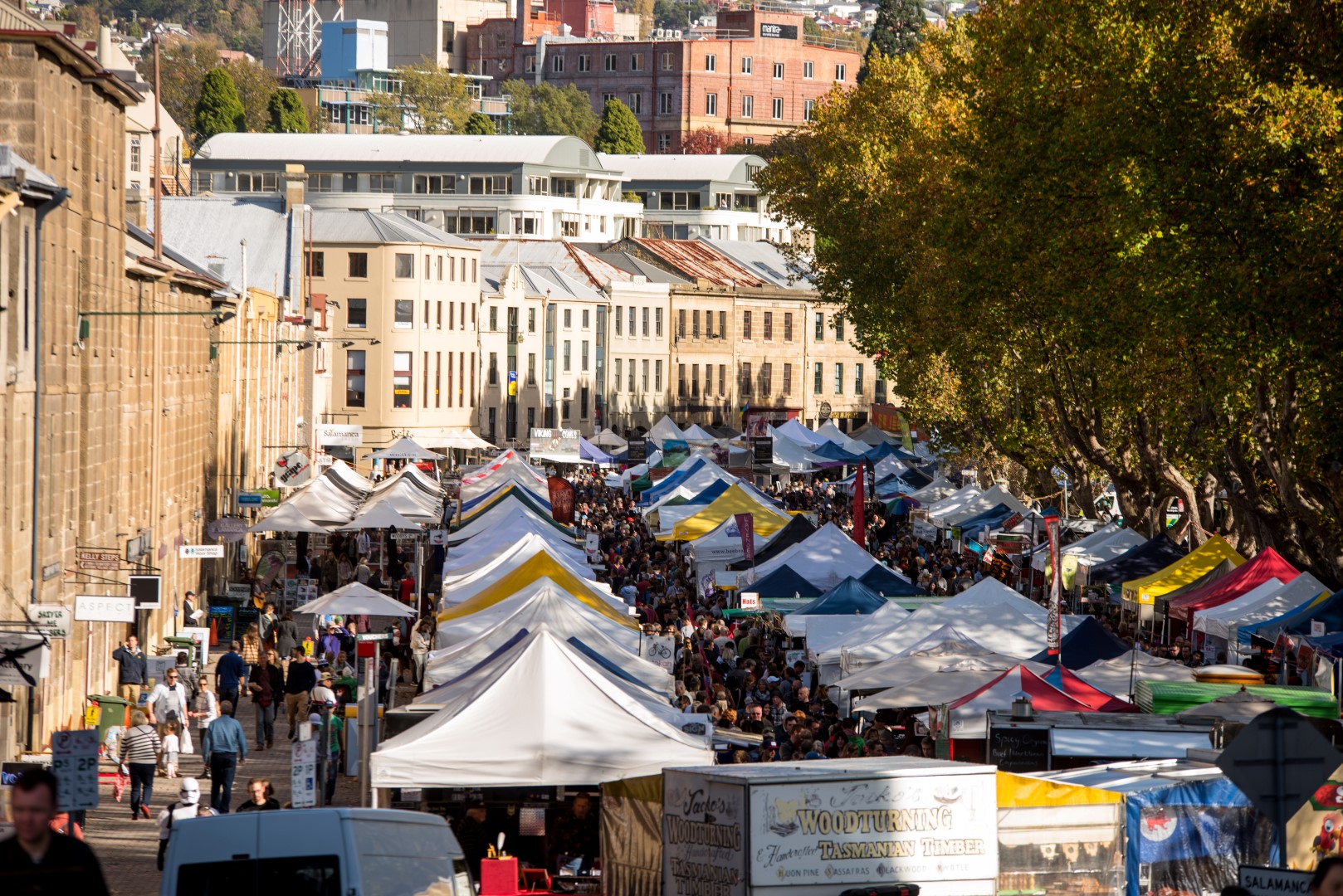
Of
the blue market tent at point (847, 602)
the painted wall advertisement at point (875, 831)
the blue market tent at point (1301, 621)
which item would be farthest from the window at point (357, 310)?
the painted wall advertisement at point (875, 831)

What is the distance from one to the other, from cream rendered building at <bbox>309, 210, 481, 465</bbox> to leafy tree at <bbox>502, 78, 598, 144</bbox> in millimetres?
73702

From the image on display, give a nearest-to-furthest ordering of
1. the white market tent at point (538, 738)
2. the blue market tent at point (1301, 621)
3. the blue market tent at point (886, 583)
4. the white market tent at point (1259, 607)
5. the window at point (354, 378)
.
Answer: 1. the white market tent at point (538, 738)
2. the blue market tent at point (1301, 621)
3. the white market tent at point (1259, 607)
4. the blue market tent at point (886, 583)
5. the window at point (354, 378)

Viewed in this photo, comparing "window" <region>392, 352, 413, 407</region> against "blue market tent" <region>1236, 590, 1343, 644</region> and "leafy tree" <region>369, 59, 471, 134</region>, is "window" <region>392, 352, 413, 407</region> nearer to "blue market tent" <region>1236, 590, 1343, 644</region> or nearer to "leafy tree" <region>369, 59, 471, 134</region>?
"blue market tent" <region>1236, 590, 1343, 644</region>

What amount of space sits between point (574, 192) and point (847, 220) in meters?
59.8

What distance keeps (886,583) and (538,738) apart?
558 inches

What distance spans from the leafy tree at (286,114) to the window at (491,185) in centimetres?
2503

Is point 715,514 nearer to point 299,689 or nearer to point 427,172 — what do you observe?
point 299,689

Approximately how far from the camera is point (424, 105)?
157m

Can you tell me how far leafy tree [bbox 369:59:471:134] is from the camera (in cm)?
15500

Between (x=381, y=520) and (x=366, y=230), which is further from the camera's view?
(x=366, y=230)

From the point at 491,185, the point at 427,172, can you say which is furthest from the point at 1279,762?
the point at 427,172

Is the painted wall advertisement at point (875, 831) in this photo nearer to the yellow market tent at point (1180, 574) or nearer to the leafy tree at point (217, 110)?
the yellow market tent at point (1180, 574)

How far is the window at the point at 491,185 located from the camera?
4441 inches

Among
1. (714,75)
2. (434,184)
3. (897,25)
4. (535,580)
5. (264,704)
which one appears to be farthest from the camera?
(714,75)
